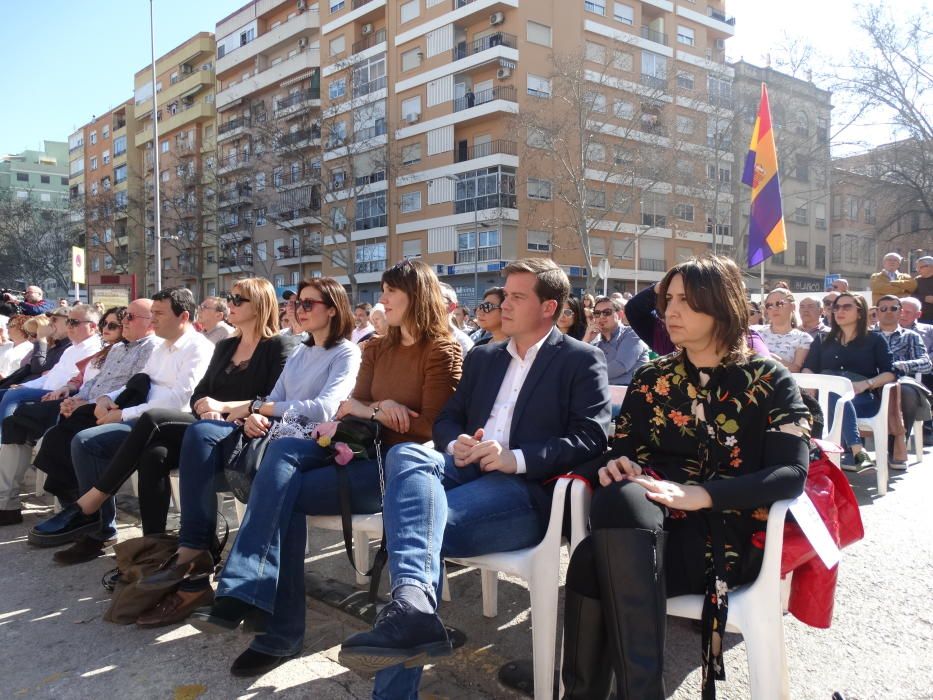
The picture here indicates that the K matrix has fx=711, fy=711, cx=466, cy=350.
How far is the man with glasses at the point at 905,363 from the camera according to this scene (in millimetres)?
6168

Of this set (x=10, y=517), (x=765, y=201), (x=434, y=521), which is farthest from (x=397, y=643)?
(x=765, y=201)

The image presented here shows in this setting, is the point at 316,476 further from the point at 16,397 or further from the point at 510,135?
the point at 510,135

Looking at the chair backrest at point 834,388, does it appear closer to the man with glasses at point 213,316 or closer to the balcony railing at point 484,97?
the man with glasses at point 213,316

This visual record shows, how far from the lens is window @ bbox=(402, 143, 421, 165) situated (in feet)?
127

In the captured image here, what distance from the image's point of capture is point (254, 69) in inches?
1943

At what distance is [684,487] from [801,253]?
172ft

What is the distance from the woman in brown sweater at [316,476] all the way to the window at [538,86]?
34177 mm

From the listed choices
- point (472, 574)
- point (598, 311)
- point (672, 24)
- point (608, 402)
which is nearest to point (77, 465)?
point (472, 574)

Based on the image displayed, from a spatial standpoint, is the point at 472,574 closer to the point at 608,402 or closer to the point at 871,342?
the point at 608,402

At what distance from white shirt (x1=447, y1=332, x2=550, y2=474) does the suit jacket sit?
0.02 meters

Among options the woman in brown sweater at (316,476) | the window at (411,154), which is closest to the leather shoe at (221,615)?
the woman in brown sweater at (316,476)

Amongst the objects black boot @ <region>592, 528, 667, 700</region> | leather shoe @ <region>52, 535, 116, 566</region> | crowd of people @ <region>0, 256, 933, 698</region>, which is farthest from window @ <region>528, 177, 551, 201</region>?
black boot @ <region>592, 528, 667, 700</region>

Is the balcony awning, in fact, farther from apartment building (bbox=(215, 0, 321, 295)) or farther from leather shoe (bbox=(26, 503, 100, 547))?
leather shoe (bbox=(26, 503, 100, 547))

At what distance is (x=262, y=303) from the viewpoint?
14.6ft
